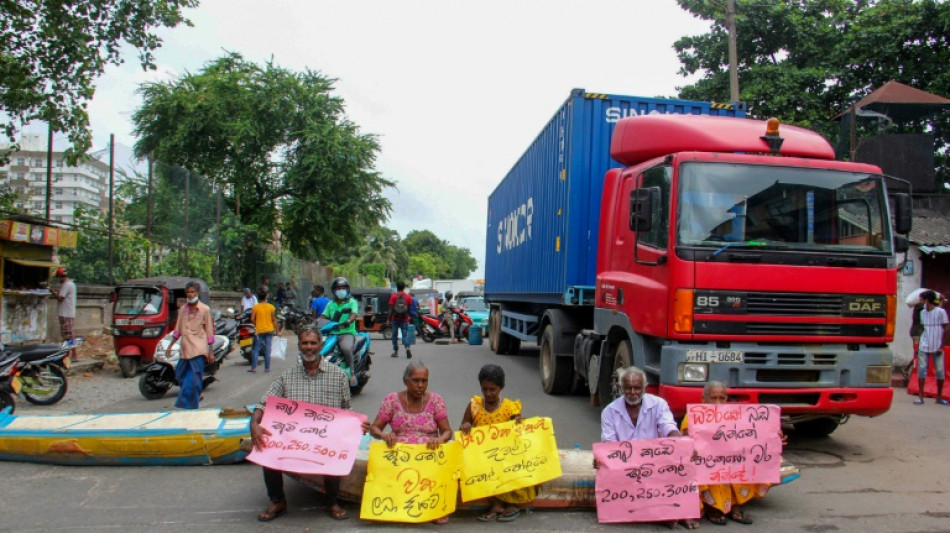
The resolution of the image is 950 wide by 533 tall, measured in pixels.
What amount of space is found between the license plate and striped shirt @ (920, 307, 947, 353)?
224 inches

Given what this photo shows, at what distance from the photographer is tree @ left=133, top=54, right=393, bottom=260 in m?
29.0

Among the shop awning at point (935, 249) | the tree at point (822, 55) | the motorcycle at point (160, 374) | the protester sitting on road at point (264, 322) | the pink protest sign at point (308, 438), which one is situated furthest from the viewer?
the tree at point (822, 55)

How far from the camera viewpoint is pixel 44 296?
41.7ft

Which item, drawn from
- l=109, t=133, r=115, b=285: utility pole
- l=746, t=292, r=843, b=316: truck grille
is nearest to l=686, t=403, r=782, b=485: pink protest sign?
l=746, t=292, r=843, b=316: truck grille

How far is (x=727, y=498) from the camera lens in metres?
4.90

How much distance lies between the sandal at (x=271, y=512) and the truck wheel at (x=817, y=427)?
5504mm

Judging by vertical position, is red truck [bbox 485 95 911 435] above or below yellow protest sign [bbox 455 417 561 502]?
above

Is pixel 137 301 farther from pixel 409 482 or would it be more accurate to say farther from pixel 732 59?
pixel 732 59

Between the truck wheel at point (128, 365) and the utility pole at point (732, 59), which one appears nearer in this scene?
the truck wheel at point (128, 365)

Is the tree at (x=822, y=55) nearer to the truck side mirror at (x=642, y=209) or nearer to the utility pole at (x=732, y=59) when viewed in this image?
the utility pole at (x=732, y=59)

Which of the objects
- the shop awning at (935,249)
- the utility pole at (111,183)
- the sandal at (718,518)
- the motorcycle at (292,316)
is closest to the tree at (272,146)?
the motorcycle at (292,316)

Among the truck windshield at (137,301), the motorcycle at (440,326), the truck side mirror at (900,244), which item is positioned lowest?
the motorcycle at (440,326)

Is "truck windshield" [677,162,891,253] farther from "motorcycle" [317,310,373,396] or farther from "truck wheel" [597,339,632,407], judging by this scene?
"motorcycle" [317,310,373,396]

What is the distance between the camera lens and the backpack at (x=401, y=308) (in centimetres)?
1509
